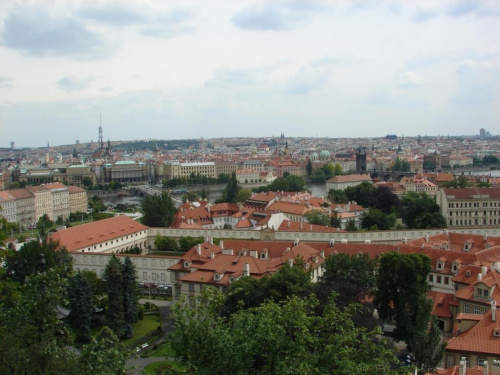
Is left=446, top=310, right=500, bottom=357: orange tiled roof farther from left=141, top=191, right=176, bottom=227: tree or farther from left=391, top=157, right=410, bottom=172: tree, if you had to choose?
left=391, top=157, right=410, bottom=172: tree

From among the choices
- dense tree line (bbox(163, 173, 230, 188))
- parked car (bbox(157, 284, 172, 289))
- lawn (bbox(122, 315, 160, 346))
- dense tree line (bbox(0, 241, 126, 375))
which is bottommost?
lawn (bbox(122, 315, 160, 346))

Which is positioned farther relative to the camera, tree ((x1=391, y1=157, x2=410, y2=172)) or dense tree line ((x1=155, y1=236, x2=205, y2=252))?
tree ((x1=391, y1=157, x2=410, y2=172))

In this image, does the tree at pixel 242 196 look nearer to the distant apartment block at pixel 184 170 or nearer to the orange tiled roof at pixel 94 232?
the orange tiled roof at pixel 94 232

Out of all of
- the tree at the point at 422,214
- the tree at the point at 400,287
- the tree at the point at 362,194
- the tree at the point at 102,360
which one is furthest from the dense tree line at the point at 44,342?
the tree at the point at 362,194

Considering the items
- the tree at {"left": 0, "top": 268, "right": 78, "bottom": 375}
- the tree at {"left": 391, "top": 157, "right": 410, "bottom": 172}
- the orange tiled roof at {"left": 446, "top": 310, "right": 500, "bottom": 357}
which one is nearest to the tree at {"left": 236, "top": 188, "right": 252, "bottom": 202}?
the orange tiled roof at {"left": 446, "top": 310, "right": 500, "bottom": 357}

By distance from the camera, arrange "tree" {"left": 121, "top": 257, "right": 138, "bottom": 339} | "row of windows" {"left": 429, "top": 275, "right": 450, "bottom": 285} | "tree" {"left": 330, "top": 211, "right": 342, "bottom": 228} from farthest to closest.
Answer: "tree" {"left": 330, "top": 211, "right": 342, "bottom": 228}, "row of windows" {"left": 429, "top": 275, "right": 450, "bottom": 285}, "tree" {"left": 121, "top": 257, "right": 138, "bottom": 339}

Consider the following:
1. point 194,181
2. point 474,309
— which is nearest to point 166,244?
point 474,309

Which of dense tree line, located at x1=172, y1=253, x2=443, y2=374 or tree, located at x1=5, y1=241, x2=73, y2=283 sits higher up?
dense tree line, located at x1=172, y1=253, x2=443, y2=374

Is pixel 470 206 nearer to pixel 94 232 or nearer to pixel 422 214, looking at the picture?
pixel 422 214
